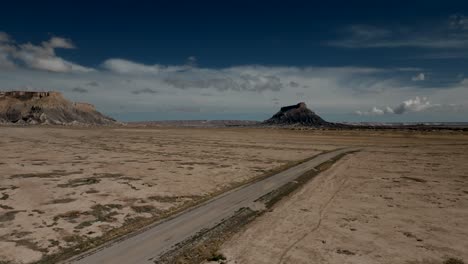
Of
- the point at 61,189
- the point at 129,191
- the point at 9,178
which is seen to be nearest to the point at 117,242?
the point at 129,191

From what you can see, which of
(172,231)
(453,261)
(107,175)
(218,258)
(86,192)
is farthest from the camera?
(107,175)

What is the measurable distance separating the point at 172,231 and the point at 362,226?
11712 mm

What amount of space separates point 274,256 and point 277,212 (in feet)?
27.3

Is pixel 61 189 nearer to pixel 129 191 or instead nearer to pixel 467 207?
pixel 129 191

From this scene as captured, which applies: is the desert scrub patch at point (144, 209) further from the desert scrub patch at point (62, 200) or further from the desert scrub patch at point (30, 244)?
the desert scrub patch at point (30, 244)

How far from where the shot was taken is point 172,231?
20.9 metres

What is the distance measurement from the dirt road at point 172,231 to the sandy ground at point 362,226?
2.86 metres

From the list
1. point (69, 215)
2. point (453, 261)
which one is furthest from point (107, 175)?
point (453, 261)

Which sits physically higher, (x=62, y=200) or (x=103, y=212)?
(x=62, y=200)

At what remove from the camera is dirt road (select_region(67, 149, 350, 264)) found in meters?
16.7

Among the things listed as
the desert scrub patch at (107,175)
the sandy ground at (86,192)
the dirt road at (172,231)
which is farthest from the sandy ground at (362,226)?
the desert scrub patch at (107,175)

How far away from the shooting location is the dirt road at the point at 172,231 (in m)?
16.7

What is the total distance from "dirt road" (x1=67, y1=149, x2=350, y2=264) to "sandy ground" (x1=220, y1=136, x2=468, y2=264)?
2857 mm

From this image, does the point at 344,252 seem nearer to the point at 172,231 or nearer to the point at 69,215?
the point at 172,231
